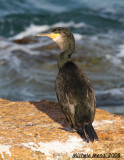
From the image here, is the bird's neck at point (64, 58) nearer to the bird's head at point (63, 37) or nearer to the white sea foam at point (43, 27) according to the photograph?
the bird's head at point (63, 37)

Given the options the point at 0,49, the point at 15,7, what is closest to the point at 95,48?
the point at 0,49

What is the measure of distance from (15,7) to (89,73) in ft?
43.9

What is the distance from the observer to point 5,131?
146 inches

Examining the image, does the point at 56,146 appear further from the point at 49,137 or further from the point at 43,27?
the point at 43,27

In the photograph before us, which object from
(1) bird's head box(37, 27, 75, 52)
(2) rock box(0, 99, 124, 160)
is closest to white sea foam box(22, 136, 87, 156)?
(2) rock box(0, 99, 124, 160)

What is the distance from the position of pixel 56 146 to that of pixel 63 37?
154 cm

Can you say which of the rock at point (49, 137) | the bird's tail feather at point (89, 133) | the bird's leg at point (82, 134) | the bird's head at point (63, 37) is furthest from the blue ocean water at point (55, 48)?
the bird's tail feather at point (89, 133)

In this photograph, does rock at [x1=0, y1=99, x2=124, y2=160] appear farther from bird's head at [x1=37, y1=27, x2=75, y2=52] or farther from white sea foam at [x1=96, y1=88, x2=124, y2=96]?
white sea foam at [x1=96, y1=88, x2=124, y2=96]

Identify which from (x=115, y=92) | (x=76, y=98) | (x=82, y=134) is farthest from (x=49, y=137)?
(x=115, y=92)

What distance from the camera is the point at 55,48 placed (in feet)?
40.8

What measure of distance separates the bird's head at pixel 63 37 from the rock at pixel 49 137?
104cm

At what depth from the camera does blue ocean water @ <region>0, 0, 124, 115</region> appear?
823 centimetres

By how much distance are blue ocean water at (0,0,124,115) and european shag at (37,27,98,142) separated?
1124mm

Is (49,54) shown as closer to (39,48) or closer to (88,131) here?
(39,48)
